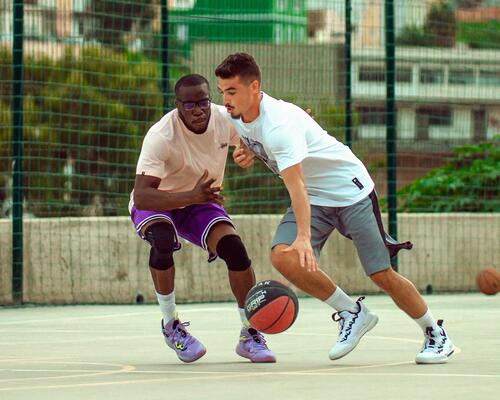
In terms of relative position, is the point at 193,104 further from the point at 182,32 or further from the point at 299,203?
the point at 182,32

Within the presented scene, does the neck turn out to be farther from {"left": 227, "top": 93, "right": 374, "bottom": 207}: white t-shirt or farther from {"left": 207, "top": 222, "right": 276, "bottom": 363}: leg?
{"left": 207, "top": 222, "right": 276, "bottom": 363}: leg

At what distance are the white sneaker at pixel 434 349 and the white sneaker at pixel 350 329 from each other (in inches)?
14.2

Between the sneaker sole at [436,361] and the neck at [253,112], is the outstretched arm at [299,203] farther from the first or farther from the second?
the sneaker sole at [436,361]

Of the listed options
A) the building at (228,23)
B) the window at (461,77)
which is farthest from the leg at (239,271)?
the window at (461,77)

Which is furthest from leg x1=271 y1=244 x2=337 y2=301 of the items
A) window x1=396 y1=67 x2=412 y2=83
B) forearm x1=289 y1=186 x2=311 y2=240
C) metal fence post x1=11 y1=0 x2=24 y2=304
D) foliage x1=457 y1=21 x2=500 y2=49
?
foliage x1=457 y1=21 x2=500 y2=49

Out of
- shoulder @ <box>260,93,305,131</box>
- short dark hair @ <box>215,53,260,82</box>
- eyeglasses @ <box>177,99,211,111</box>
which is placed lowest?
shoulder @ <box>260,93,305,131</box>

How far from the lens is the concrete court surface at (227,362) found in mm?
7391

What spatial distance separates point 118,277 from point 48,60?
2.83 metres

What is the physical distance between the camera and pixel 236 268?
31.0 ft

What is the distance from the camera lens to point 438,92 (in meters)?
17.8

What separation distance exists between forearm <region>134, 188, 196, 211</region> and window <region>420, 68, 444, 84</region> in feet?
29.7

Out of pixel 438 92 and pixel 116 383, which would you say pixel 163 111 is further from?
pixel 116 383

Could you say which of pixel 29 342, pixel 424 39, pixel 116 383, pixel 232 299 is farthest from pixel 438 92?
pixel 116 383

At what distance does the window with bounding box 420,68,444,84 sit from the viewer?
1780 cm
